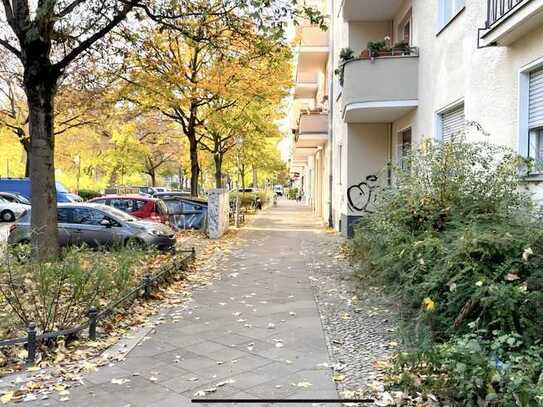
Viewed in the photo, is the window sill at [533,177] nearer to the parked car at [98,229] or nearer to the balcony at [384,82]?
the balcony at [384,82]

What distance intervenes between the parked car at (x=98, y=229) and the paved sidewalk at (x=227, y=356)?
13.5 feet

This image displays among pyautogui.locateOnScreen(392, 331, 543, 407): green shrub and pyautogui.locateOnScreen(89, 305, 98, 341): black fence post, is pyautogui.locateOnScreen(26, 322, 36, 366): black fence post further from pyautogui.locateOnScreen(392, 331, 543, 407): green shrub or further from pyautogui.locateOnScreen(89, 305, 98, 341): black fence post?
pyautogui.locateOnScreen(392, 331, 543, 407): green shrub

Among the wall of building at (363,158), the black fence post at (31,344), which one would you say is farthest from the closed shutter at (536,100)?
the wall of building at (363,158)

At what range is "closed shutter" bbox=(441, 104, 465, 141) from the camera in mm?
9363

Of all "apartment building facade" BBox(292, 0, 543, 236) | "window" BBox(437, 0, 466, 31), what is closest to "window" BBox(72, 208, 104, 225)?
"apartment building facade" BBox(292, 0, 543, 236)

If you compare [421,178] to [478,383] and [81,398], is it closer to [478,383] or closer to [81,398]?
[478,383]

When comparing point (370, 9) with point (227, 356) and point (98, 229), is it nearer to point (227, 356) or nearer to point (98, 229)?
point (98, 229)

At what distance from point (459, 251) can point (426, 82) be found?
23.9ft

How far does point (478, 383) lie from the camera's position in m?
3.25

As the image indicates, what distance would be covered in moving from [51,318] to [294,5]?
724 centimetres

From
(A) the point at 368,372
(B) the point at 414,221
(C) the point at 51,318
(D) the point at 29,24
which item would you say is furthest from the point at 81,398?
(D) the point at 29,24

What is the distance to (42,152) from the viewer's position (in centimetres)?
988

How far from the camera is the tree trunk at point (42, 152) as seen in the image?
32.3ft

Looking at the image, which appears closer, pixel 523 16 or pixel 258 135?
pixel 523 16
